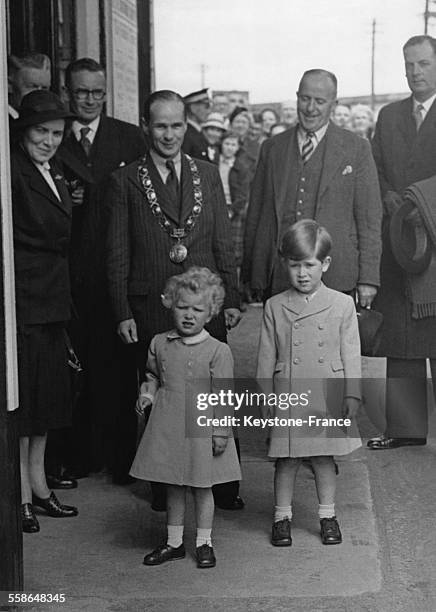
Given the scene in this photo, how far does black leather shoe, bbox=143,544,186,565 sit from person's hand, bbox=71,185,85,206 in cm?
151

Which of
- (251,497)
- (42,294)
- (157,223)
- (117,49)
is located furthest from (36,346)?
(117,49)

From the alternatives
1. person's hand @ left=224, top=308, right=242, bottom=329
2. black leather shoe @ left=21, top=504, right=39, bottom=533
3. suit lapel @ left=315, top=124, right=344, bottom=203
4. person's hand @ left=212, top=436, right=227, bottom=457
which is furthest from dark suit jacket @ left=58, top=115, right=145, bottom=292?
person's hand @ left=212, top=436, right=227, bottom=457

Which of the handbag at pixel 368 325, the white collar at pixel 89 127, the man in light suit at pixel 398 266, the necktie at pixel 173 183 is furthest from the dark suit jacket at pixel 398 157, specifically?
the white collar at pixel 89 127

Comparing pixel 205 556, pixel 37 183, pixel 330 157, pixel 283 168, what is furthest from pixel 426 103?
pixel 205 556

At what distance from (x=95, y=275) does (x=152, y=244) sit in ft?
1.86

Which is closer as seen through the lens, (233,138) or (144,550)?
(144,550)

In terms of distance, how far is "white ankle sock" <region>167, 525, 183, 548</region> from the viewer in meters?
4.11

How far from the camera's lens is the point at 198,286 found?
3.97 meters

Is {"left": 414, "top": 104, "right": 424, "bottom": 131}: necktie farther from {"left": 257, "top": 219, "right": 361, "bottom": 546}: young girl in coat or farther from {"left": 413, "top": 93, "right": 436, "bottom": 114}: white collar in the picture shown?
{"left": 257, "top": 219, "right": 361, "bottom": 546}: young girl in coat

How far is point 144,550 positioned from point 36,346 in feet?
2.67

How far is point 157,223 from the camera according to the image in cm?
455

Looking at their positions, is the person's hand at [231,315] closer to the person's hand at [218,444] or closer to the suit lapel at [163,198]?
the suit lapel at [163,198]

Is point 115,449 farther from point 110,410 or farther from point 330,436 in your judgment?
point 330,436

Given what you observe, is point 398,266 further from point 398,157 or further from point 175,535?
point 175,535
